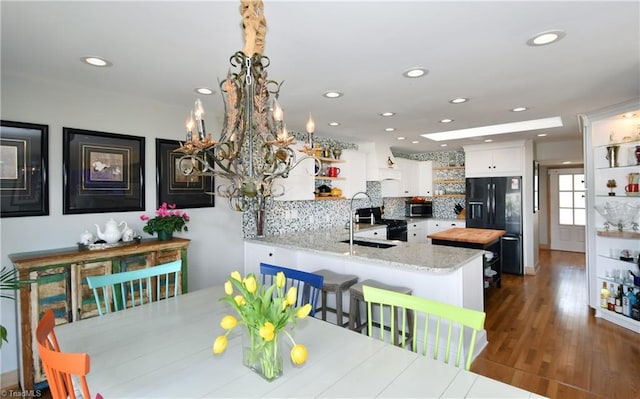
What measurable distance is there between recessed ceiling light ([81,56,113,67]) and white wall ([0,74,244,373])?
623 millimetres

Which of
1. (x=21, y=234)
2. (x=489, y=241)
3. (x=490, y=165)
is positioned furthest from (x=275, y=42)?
(x=490, y=165)

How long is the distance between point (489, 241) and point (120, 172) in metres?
4.22

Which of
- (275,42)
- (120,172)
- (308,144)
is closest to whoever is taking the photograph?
(308,144)

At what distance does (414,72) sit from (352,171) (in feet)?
9.16

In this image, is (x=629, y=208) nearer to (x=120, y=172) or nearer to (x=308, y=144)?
(x=308, y=144)

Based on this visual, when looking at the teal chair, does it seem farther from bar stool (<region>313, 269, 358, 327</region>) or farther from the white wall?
bar stool (<region>313, 269, 358, 327</region>)

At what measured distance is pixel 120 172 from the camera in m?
2.88

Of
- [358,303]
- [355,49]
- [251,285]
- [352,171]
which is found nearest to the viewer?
[251,285]

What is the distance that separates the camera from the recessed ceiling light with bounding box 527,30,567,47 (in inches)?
71.0

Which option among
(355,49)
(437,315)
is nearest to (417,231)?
(355,49)

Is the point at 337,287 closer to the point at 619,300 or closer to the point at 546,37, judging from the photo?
the point at 546,37

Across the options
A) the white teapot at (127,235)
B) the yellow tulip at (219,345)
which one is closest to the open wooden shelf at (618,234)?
the yellow tulip at (219,345)

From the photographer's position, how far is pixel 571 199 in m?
7.57

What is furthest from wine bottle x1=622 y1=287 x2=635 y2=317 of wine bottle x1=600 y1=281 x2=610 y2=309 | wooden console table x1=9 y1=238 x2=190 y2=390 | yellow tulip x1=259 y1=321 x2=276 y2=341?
wooden console table x1=9 y1=238 x2=190 y2=390
